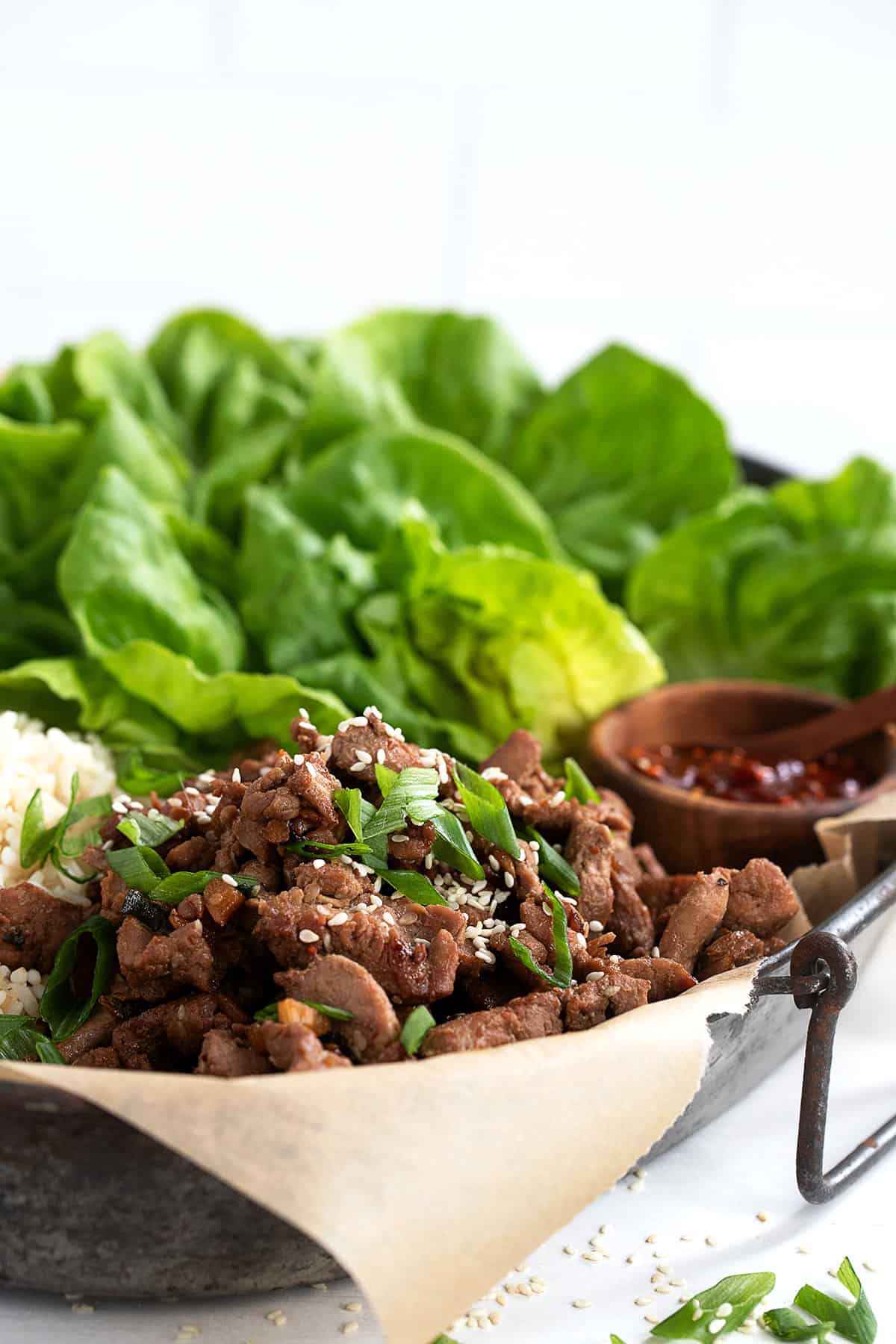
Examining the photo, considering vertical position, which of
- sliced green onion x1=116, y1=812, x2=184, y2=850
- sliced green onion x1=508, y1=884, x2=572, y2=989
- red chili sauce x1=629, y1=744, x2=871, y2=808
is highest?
sliced green onion x1=116, y1=812, x2=184, y2=850

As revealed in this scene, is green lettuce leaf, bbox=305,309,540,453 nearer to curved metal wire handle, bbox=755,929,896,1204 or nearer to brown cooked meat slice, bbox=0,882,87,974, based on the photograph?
brown cooked meat slice, bbox=0,882,87,974

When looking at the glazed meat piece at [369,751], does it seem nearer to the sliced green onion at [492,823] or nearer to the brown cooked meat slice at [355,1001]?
the sliced green onion at [492,823]

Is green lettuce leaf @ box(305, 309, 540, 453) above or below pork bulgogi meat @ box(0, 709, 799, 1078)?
above

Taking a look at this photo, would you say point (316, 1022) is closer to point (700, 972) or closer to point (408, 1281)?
point (408, 1281)

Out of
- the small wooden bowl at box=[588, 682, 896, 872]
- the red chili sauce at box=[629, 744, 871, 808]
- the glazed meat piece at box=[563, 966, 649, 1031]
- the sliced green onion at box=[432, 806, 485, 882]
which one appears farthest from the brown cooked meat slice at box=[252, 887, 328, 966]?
the red chili sauce at box=[629, 744, 871, 808]

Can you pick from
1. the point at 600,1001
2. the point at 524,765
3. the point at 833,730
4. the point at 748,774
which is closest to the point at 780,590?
the point at 833,730

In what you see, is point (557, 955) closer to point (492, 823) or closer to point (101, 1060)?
point (492, 823)
